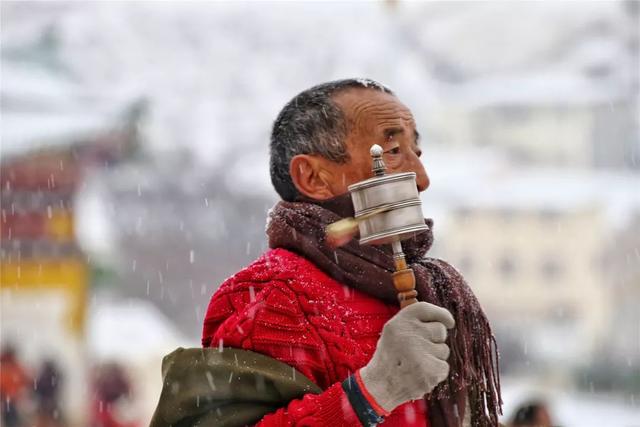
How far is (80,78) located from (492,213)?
1330 cm

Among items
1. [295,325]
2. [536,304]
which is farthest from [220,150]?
[295,325]

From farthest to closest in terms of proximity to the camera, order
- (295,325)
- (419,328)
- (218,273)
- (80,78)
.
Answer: (80,78)
(218,273)
(295,325)
(419,328)

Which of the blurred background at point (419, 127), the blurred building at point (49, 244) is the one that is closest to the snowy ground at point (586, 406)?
the blurred background at point (419, 127)

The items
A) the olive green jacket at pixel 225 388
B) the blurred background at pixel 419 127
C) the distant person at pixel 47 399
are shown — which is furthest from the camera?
the blurred background at pixel 419 127

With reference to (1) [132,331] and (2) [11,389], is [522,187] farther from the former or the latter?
(2) [11,389]

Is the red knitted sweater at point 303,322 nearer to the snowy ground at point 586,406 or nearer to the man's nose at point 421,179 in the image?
the man's nose at point 421,179

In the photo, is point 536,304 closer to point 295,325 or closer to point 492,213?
point 492,213

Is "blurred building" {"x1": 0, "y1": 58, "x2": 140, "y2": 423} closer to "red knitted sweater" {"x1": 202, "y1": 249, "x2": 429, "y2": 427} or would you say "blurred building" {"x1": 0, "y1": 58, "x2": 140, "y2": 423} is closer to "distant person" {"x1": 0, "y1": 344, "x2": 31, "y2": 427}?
"distant person" {"x1": 0, "y1": 344, "x2": 31, "y2": 427}

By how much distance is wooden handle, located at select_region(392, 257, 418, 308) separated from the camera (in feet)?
6.63

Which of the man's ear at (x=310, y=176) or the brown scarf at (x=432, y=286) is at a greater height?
the man's ear at (x=310, y=176)

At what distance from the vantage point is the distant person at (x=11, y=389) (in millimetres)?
11156

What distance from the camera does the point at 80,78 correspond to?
31906 mm

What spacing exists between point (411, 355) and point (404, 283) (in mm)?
142

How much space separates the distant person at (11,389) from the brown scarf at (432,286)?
9.17 meters
